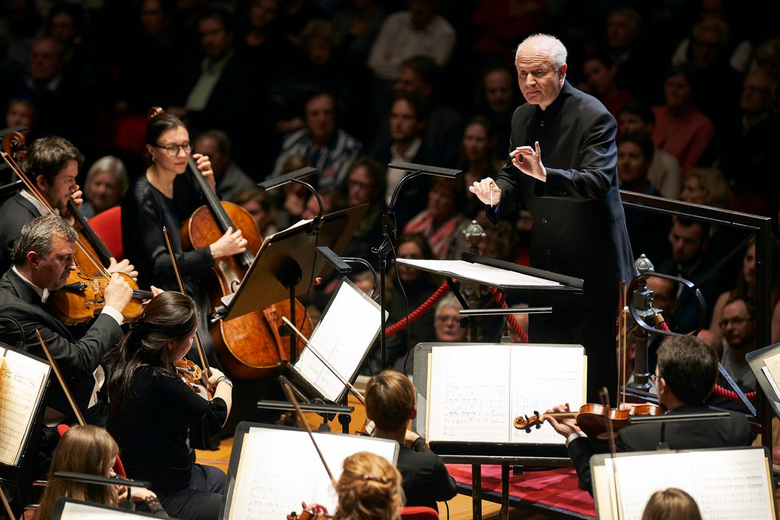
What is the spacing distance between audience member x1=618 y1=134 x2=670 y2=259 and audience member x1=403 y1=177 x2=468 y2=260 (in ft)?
3.17

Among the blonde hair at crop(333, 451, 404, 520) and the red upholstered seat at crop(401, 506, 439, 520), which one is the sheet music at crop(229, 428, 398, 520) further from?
the blonde hair at crop(333, 451, 404, 520)

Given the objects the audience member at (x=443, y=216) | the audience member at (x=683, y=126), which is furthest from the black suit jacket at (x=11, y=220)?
the audience member at (x=683, y=126)

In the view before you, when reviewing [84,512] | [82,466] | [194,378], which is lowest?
[84,512]

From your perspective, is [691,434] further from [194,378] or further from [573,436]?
[194,378]

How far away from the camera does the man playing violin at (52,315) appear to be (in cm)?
354

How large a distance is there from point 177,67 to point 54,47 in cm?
92

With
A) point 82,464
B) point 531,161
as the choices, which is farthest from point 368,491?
point 531,161

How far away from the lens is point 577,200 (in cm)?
362

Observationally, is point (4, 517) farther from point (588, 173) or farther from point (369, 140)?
point (369, 140)

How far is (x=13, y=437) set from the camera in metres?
3.16

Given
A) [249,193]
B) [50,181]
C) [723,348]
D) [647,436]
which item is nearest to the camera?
[647,436]

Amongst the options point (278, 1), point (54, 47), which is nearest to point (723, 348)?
point (278, 1)

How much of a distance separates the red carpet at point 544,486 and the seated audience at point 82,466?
5.45 feet

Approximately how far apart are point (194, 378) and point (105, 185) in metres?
3.22
